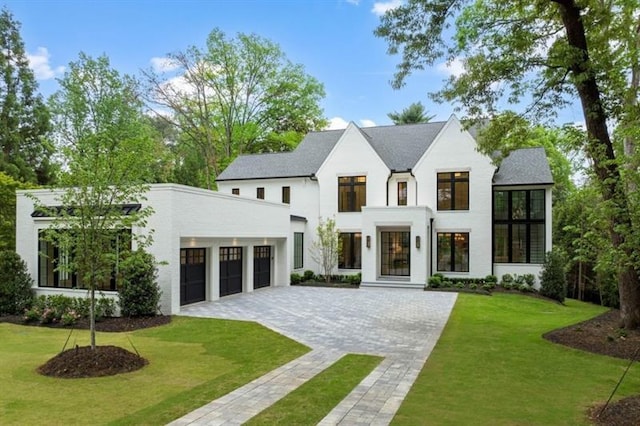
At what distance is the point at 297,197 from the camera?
26.7m

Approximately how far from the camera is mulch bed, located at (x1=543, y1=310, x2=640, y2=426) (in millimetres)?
6121

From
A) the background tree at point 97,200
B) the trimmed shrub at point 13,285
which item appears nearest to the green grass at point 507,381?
the background tree at point 97,200

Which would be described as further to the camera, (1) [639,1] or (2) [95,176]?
(1) [639,1]

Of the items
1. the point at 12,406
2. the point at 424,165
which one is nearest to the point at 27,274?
the point at 12,406

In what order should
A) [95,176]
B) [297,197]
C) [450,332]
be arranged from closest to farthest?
[95,176] < [450,332] < [297,197]

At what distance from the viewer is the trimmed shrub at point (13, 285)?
1513cm

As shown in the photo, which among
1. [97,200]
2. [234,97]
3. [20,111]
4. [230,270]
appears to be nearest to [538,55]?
[97,200]

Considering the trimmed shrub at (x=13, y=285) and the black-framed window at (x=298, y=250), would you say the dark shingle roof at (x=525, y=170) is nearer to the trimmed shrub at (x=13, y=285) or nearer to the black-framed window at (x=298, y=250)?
the black-framed window at (x=298, y=250)

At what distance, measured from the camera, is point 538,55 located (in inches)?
516

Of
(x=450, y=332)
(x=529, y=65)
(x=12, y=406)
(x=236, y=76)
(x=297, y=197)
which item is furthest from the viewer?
(x=236, y=76)

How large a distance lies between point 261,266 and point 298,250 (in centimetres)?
425

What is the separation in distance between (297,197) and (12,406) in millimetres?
20899

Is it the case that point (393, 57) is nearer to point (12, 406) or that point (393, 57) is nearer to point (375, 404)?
point (375, 404)

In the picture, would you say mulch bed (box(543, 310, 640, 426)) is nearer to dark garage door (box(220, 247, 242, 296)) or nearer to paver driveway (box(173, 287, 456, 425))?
paver driveway (box(173, 287, 456, 425))
